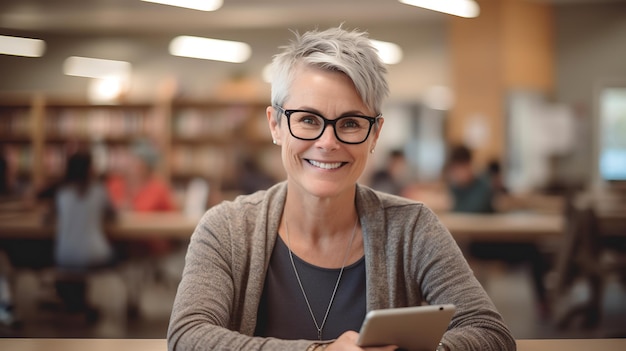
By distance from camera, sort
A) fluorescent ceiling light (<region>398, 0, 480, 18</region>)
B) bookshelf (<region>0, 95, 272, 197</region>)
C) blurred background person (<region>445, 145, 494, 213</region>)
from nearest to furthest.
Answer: blurred background person (<region>445, 145, 494, 213</region>) < fluorescent ceiling light (<region>398, 0, 480, 18</region>) < bookshelf (<region>0, 95, 272, 197</region>)

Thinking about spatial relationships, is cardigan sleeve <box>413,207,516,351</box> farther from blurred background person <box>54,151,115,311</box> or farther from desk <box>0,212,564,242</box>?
blurred background person <box>54,151,115,311</box>

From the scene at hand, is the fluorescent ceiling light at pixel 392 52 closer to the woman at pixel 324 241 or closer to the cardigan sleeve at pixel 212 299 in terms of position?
the woman at pixel 324 241

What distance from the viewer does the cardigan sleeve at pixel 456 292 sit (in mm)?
1427

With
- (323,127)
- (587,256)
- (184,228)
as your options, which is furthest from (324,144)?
(587,256)

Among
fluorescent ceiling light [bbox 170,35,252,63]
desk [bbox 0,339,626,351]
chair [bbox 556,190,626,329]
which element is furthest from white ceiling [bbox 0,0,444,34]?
desk [bbox 0,339,626,351]

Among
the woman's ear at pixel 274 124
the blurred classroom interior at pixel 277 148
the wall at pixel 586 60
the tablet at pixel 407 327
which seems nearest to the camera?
the tablet at pixel 407 327

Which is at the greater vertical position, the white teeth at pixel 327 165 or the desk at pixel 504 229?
the white teeth at pixel 327 165

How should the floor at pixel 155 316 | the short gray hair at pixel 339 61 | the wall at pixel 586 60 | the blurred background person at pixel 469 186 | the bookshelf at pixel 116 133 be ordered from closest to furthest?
the short gray hair at pixel 339 61, the floor at pixel 155 316, the blurred background person at pixel 469 186, the bookshelf at pixel 116 133, the wall at pixel 586 60

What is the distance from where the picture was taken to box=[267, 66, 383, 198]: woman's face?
1.50 metres

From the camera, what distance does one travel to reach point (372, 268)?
5.18 feet

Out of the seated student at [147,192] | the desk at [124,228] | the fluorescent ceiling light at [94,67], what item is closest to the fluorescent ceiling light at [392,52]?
the fluorescent ceiling light at [94,67]

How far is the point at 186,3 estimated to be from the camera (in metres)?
7.46

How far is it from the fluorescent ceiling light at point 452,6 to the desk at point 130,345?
6573 millimetres

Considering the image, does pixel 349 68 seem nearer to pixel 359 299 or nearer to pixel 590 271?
pixel 359 299
